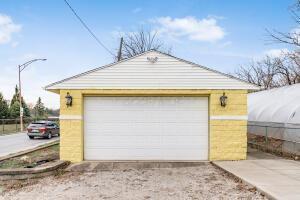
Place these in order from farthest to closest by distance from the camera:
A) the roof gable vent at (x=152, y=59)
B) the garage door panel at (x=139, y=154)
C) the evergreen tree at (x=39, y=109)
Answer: the evergreen tree at (x=39, y=109), the garage door panel at (x=139, y=154), the roof gable vent at (x=152, y=59)

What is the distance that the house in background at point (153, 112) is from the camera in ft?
44.2

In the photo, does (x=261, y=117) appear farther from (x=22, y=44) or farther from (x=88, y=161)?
(x=22, y=44)

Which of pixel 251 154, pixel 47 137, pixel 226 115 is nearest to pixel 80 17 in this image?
pixel 226 115

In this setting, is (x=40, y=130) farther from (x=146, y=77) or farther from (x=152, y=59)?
(x=152, y=59)

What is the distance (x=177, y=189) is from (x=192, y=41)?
19078 mm

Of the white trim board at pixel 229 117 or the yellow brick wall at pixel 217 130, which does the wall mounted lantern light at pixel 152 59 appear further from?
the white trim board at pixel 229 117

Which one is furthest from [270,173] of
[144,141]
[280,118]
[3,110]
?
[3,110]

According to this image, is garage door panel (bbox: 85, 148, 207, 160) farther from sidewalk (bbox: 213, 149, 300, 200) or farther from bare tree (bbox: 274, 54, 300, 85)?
bare tree (bbox: 274, 54, 300, 85)

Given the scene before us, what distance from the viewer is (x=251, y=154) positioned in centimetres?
1530

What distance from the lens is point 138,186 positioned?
9.54 m

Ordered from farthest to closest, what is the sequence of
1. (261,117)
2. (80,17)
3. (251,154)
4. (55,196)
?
(261,117) < (80,17) < (251,154) < (55,196)

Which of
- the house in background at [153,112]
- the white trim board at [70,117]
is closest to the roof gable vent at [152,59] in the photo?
the house in background at [153,112]

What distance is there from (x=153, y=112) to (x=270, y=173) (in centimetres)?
491

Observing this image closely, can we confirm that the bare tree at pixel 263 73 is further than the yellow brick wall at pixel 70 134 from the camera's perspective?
Yes
